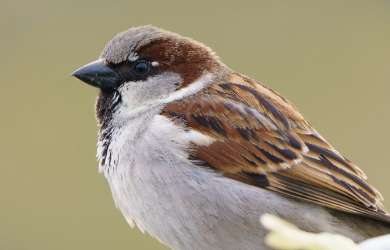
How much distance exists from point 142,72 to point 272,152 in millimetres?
578

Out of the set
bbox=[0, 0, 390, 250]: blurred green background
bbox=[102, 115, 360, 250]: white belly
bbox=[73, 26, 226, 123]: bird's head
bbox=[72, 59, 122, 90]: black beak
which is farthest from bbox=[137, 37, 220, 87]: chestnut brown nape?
bbox=[0, 0, 390, 250]: blurred green background

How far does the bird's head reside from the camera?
12.0 ft

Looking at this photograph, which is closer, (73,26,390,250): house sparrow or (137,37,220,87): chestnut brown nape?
(73,26,390,250): house sparrow

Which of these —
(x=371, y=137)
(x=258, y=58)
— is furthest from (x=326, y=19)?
(x=371, y=137)

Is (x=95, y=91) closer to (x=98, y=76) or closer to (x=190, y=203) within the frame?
(x=98, y=76)

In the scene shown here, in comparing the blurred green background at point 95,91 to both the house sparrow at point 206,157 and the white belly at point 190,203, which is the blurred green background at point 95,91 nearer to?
the house sparrow at point 206,157

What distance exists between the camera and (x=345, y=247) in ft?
6.24

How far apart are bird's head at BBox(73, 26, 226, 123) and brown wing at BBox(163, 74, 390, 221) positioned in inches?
4.6

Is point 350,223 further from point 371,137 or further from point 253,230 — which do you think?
point 371,137

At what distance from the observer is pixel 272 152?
3.43 m

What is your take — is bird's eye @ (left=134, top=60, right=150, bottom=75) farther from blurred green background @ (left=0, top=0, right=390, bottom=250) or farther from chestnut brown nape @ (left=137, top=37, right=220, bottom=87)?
blurred green background @ (left=0, top=0, right=390, bottom=250)

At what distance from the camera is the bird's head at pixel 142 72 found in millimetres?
3650

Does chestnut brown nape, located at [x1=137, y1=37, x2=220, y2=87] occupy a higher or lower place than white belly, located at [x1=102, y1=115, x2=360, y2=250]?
higher

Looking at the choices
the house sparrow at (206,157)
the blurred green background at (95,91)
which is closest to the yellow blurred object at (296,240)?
the house sparrow at (206,157)
